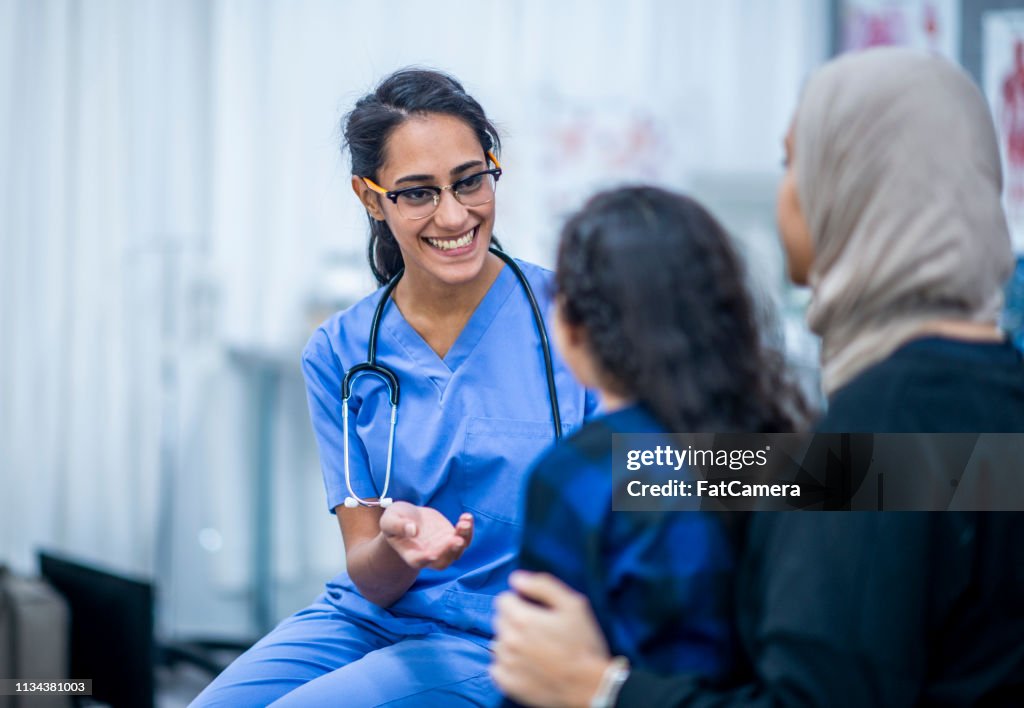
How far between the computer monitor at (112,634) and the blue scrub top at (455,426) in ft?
3.35

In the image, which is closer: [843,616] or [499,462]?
[843,616]

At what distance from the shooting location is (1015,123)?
10.1 ft

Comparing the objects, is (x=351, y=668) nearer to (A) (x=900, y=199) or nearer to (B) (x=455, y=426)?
(B) (x=455, y=426)

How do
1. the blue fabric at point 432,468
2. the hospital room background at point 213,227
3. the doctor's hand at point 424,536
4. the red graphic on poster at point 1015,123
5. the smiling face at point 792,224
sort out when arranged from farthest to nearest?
the red graphic on poster at point 1015,123
the hospital room background at point 213,227
the blue fabric at point 432,468
the doctor's hand at point 424,536
the smiling face at point 792,224

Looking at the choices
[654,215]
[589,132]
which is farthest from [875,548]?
[589,132]

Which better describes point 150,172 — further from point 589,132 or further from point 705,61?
point 705,61

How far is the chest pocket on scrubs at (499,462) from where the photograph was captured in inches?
54.3

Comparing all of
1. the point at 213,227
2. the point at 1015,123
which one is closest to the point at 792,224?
the point at 213,227

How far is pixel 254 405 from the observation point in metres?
3.04

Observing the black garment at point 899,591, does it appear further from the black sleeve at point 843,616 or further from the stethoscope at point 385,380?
the stethoscope at point 385,380

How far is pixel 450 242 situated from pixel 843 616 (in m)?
0.82

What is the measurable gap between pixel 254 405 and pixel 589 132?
1203 millimetres

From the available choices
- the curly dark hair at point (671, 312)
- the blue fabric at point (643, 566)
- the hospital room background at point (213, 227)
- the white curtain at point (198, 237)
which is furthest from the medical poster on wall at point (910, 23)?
the blue fabric at point (643, 566)

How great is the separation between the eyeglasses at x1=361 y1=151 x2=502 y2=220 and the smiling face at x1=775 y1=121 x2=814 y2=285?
0.58m
